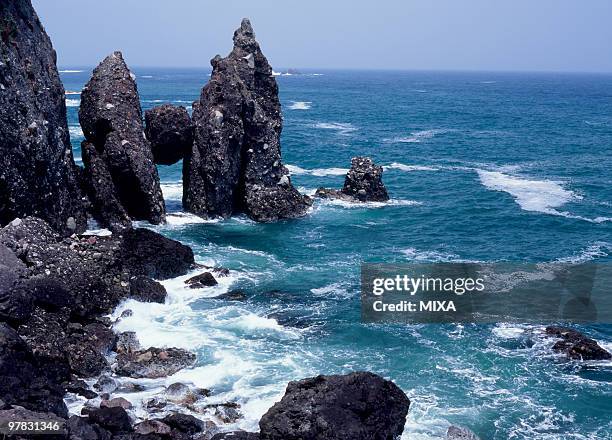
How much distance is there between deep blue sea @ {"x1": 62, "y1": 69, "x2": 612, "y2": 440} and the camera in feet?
90.2

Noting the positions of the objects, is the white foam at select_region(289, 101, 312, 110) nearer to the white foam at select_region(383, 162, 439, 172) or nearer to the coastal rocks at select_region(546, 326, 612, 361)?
the white foam at select_region(383, 162, 439, 172)

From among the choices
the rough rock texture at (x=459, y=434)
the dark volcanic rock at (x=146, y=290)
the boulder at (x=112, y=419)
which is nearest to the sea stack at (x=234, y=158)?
the dark volcanic rock at (x=146, y=290)

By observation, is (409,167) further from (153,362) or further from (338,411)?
(338,411)

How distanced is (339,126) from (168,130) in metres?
69.4

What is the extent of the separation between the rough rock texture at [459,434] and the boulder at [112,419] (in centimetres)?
1187

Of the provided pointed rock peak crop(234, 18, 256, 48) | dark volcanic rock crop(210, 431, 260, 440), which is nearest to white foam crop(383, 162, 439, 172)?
pointed rock peak crop(234, 18, 256, 48)

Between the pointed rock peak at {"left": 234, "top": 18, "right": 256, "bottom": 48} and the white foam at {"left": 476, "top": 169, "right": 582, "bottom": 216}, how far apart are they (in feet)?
99.3

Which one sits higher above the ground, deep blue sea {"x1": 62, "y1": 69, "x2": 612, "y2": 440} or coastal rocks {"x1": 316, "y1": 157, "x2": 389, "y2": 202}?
coastal rocks {"x1": 316, "y1": 157, "x2": 389, "y2": 202}

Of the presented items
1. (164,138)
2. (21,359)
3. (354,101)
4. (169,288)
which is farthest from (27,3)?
(354,101)

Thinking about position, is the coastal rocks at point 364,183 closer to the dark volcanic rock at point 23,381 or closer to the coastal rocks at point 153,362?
the coastal rocks at point 153,362

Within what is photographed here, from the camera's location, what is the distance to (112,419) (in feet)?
75.4

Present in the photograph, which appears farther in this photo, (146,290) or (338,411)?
(146,290)

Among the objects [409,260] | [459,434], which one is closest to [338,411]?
[459,434]

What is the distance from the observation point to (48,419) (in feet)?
66.9
